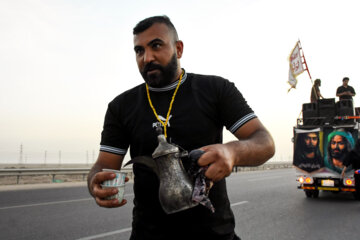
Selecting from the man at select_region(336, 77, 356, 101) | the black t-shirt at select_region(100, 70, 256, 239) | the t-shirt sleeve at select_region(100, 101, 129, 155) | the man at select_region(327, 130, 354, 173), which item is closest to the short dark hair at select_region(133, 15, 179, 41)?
the black t-shirt at select_region(100, 70, 256, 239)

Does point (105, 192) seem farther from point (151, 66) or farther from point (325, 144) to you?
point (325, 144)

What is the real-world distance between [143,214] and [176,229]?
7.6 inches

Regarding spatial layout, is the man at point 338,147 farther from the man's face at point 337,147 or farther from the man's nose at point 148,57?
the man's nose at point 148,57

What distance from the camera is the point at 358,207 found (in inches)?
359

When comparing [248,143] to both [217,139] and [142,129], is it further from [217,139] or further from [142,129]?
[142,129]

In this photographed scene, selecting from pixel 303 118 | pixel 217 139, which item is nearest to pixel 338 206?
pixel 303 118

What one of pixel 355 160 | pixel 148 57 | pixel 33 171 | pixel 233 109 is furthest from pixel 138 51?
→ pixel 33 171

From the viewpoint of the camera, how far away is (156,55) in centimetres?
174

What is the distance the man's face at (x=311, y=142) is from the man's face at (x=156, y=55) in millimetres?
9816

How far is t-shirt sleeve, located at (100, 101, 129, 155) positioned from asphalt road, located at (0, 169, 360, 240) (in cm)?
433

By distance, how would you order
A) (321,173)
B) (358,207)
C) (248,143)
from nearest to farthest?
(248,143), (358,207), (321,173)

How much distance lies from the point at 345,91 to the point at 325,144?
3.24m

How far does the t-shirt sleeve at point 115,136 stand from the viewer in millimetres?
1897

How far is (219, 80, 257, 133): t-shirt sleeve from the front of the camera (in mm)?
1651
